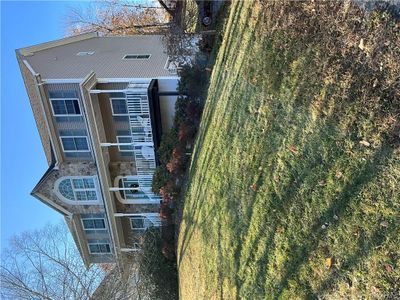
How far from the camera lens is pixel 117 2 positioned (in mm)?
24891

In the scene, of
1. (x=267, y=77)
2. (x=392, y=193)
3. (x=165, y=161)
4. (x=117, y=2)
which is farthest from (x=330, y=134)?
(x=117, y=2)

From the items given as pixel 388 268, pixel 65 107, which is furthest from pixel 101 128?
pixel 388 268

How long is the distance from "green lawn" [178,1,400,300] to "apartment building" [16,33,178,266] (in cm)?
554

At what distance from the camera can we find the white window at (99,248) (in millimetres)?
18047

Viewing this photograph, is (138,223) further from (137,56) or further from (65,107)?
(137,56)

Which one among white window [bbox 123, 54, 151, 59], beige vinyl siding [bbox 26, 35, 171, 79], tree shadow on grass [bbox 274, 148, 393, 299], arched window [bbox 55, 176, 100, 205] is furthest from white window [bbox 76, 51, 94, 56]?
tree shadow on grass [bbox 274, 148, 393, 299]

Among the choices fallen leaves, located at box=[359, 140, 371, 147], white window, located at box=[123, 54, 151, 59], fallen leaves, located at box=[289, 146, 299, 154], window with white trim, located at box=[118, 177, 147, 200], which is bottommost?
window with white trim, located at box=[118, 177, 147, 200]

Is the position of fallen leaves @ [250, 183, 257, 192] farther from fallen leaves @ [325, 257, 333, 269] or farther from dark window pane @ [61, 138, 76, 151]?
dark window pane @ [61, 138, 76, 151]

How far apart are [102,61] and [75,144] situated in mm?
3467

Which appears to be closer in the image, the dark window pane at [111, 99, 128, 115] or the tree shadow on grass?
the tree shadow on grass

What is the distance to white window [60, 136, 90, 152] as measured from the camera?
15422 mm

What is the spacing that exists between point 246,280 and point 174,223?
24.0 feet

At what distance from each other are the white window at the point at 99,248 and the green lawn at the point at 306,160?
363 inches

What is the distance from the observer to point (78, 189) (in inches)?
653
